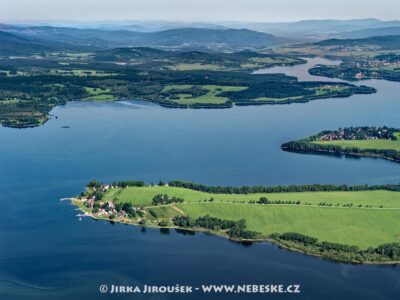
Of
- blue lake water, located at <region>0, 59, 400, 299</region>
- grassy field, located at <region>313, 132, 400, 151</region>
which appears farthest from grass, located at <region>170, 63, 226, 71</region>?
grassy field, located at <region>313, 132, 400, 151</region>

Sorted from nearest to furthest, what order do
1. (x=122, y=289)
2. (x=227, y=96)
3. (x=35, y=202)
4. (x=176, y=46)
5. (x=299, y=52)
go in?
(x=122, y=289) → (x=35, y=202) → (x=227, y=96) → (x=299, y=52) → (x=176, y=46)

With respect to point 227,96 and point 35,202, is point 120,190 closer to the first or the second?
point 35,202

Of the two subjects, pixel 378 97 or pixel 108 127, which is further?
pixel 378 97

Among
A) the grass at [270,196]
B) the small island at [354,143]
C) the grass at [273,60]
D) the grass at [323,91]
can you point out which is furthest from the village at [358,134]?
the grass at [273,60]

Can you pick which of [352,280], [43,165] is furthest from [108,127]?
[352,280]

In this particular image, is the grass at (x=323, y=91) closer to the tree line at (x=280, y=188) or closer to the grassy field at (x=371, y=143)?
the grassy field at (x=371, y=143)
